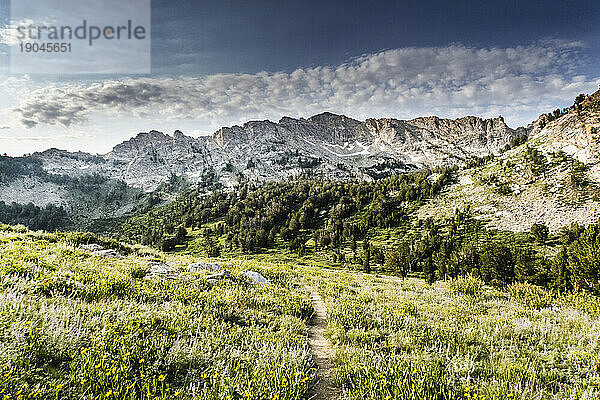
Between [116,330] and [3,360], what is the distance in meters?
1.58

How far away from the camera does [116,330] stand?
478cm

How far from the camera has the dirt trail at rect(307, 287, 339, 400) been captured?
15.9 ft

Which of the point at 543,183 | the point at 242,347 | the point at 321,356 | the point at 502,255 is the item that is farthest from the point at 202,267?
the point at 543,183

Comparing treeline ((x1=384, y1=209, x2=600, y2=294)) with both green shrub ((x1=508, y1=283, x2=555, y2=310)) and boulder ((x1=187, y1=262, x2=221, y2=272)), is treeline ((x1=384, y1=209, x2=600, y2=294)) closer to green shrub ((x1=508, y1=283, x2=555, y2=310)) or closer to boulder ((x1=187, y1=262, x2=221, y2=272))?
green shrub ((x1=508, y1=283, x2=555, y2=310))

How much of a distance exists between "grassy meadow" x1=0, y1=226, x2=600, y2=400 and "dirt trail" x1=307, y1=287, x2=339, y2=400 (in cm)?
21

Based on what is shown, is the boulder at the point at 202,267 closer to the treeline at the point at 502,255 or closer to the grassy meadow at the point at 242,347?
the grassy meadow at the point at 242,347

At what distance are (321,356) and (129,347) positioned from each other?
4169 mm

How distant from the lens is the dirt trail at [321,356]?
484cm

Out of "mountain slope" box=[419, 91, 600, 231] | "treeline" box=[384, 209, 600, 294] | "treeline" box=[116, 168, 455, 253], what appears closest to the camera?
"treeline" box=[384, 209, 600, 294]

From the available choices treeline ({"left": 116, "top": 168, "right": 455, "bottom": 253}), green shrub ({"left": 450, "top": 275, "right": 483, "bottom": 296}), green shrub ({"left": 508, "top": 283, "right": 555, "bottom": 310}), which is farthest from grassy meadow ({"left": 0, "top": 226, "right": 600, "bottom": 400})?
treeline ({"left": 116, "top": 168, "right": 455, "bottom": 253})

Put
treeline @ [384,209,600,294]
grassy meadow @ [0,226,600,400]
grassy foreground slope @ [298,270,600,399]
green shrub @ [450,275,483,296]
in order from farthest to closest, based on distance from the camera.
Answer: treeline @ [384,209,600,294] < green shrub @ [450,275,483,296] < grassy foreground slope @ [298,270,600,399] < grassy meadow @ [0,226,600,400]

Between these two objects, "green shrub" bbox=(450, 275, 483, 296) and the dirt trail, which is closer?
the dirt trail

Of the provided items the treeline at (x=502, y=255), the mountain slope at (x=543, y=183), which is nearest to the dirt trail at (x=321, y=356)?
the treeline at (x=502, y=255)

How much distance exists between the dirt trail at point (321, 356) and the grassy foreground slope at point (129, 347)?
284 mm
